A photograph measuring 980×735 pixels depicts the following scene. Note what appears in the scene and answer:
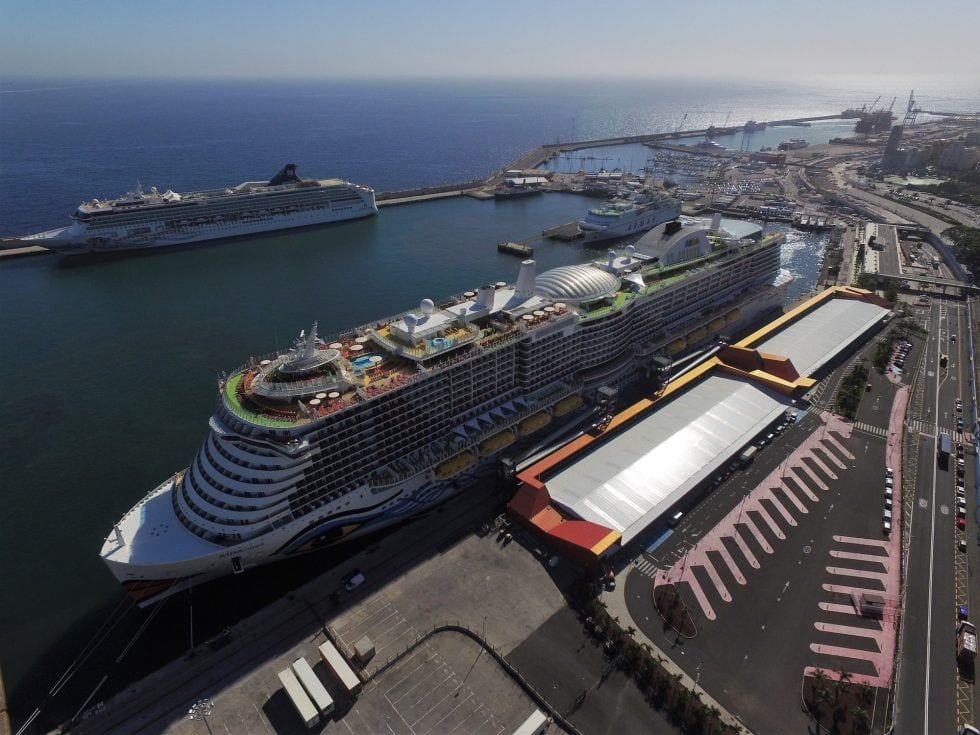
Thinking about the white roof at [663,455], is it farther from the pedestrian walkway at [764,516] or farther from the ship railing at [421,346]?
the ship railing at [421,346]

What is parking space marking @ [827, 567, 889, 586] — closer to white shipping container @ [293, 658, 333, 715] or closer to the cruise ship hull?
white shipping container @ [293, 658, 333, 715]

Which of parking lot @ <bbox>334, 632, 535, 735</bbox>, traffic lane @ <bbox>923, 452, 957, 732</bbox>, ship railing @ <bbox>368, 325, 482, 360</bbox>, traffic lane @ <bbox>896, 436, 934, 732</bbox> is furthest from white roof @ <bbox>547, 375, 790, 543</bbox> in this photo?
traffic lane @ <bbox>923, 452, 957, 732</bbox>

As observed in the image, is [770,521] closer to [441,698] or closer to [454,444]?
[454,444]

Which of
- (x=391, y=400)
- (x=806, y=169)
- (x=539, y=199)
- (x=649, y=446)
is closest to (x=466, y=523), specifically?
(x=391, y=400)

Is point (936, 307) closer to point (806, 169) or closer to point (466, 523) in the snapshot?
point (466, 523)

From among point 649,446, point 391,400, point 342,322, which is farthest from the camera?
point 342,322

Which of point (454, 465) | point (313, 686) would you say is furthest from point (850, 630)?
point (313, 686)
